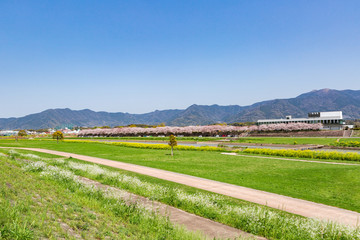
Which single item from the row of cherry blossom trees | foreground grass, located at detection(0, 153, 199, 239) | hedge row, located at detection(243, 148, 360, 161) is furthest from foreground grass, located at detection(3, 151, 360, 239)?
the row of cherry blossom trees

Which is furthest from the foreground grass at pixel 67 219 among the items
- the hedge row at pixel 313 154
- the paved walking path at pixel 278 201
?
the hedge row at pixel 313 154

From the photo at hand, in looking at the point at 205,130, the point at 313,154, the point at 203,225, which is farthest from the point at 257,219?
the point at 205,130

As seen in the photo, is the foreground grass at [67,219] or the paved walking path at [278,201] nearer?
the foreground grass at [67,219]

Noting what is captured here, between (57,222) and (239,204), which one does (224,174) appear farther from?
(57,222)

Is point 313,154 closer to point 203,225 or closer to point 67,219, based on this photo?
point 203,225

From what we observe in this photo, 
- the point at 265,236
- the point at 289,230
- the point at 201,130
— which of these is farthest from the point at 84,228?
the point at 201,130

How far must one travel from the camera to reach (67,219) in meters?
→ 6.33

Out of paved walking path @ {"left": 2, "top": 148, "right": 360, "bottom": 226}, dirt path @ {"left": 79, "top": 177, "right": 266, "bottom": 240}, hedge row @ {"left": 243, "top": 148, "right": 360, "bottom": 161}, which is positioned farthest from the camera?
hedge row @ {"left": 243, "top": 148, "right": 360, "bottom": 161}

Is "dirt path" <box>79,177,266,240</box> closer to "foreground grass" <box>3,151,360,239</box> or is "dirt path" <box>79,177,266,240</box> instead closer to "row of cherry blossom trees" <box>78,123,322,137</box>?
"foreground grass" <box>3,151,360,239</box>

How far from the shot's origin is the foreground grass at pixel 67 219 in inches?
209

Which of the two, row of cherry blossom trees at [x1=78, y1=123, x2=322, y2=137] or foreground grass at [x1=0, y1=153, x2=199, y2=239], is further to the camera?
row of cherry blossom trees at [x1=78, y1=123, x2=322, y2=137]

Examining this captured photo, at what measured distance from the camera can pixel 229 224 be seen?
26.1 ft

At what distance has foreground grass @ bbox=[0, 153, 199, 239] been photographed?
5320 millimetres

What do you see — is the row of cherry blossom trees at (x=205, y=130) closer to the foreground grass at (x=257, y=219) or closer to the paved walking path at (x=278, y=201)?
the paved walking path at (x=278, y=201)
